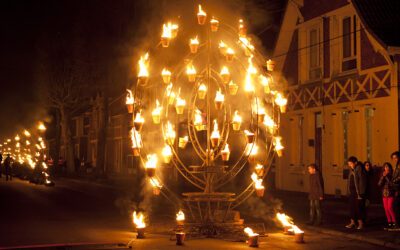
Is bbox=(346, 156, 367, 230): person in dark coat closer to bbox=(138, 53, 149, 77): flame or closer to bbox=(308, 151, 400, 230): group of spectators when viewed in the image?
bbox=(308, 151, 400, 230): group of spectators

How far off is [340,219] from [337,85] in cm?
761

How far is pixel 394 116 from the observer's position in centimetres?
1983

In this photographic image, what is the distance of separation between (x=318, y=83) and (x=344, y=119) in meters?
2.08

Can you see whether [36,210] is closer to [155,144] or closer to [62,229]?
[62,229]

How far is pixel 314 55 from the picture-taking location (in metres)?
25.3

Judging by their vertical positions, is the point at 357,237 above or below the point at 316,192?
below

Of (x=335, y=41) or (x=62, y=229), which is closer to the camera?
(x=62, y=229)

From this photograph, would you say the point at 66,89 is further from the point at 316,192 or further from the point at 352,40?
the point at 316,192

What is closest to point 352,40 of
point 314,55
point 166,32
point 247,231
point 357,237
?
point 314,55

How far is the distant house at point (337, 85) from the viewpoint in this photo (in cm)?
2033

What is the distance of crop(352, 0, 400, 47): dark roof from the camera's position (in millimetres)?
19922

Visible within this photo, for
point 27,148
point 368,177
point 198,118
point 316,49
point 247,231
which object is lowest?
point 247,231

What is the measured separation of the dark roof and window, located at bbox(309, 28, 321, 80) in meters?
4.06

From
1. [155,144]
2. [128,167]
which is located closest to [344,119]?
[155,144]
